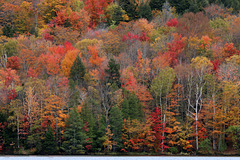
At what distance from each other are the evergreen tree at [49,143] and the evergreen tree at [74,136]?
1.30m

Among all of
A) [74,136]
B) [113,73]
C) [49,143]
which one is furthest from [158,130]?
[49,143]

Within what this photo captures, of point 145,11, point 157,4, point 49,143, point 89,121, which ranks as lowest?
point 49,143

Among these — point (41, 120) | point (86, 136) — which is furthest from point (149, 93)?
point (41, 120)

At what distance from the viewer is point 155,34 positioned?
279 ft

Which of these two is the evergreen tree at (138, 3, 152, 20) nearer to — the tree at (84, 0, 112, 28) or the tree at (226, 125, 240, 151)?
the tree at (84, 0, 112, 28)

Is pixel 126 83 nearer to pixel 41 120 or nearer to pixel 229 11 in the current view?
pixel 41 120

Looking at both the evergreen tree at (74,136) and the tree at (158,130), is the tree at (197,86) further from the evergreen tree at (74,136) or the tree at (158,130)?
the evergreen tree at (74,136)

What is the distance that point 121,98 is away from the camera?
62375 millimetres

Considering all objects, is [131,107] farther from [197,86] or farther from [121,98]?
[197,86]

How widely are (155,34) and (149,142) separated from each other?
30.3m

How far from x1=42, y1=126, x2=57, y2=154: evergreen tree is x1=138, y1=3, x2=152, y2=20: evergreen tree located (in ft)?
158

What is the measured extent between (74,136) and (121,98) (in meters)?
9.45

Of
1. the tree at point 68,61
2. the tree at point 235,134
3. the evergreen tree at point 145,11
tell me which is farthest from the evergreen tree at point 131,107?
the evergreen tree at point 145,11

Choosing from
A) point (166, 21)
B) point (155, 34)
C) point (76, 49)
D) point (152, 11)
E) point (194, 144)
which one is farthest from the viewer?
point (152, 11)
